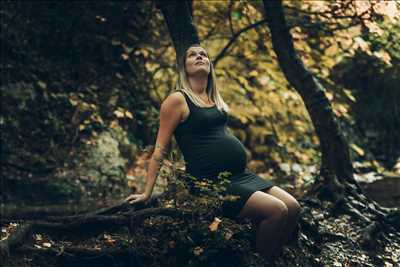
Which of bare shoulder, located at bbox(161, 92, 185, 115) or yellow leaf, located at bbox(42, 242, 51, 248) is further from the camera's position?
bare shoulder, located at bbox(161, 92, 185, 115)

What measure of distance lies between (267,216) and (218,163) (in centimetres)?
61

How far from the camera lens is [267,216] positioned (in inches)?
179

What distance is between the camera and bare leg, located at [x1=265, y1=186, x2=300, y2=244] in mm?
4746

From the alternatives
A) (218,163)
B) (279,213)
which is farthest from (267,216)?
(218,163)

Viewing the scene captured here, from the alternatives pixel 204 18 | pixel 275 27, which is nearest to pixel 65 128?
pixel 204 18

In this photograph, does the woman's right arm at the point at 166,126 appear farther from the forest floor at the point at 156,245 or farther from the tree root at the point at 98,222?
the forest floor at the point at 156,245

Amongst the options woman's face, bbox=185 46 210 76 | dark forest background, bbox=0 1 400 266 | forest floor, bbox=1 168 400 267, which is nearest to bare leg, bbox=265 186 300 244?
forest floor, bbox=1 168 400 267

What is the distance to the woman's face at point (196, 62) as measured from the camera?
515 cm

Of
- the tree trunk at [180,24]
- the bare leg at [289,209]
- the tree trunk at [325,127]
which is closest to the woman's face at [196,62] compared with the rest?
the tree trunk at [180,24]

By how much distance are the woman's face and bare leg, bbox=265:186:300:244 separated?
123 cm

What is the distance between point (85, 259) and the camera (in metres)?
4.44

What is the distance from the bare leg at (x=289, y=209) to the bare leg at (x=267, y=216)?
159mm

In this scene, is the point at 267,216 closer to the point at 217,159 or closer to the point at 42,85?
the point at 217,159

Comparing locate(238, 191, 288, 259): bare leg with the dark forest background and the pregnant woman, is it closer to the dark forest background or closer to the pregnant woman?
the pregnant woman
